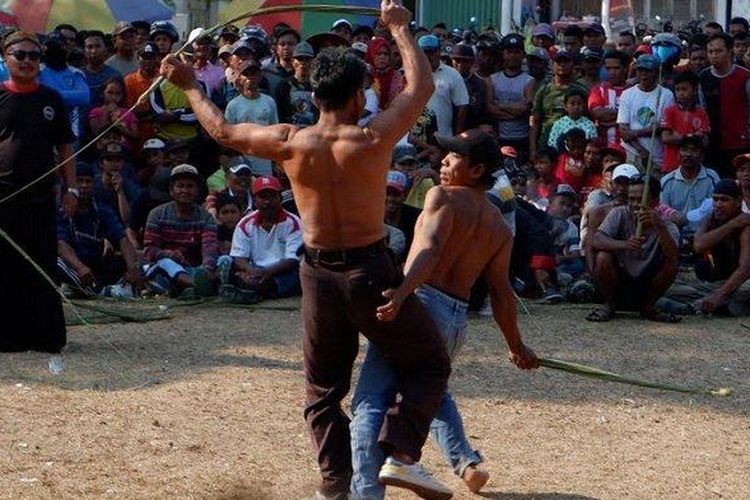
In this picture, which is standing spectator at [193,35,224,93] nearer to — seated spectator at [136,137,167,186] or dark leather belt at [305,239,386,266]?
seated spectator at [136,137,167,186]

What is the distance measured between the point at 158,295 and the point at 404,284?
20.2 ft

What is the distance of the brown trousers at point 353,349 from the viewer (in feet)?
17.7

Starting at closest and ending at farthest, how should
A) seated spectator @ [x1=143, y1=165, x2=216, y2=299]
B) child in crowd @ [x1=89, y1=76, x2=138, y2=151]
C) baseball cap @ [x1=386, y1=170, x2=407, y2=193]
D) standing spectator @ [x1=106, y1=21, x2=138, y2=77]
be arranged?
baseball cap @ [x1=386, y1=170, x2=407, y2=193] < seated spectator @ [x1=143, y1=165, x2=216, y2=299] < child in crowd @ [x1=89, y1=76, x2=138, y2=151] < standing spectator @ [x1=106, y1=21, x2=138, y2=77]

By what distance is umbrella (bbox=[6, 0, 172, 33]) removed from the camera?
15859 millimetres

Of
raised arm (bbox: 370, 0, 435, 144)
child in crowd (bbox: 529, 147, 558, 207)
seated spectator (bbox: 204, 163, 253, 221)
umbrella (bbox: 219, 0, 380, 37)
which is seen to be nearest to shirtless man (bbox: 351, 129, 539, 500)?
raised arm (bbox: 370, 0, 435, 144)

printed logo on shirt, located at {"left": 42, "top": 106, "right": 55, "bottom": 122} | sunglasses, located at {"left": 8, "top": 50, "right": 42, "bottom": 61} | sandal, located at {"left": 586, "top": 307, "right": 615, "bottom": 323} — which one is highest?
sunglasses, located at {"left": 8, "top": 50, "right": 42, "bottom": 61}

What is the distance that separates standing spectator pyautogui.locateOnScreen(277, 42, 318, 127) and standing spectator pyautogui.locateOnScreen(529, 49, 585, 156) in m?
2.02

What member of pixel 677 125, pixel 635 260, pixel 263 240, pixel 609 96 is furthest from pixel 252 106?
pixel 635 260

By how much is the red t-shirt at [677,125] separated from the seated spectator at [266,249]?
11.3 feet

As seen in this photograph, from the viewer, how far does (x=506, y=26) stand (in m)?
25.8

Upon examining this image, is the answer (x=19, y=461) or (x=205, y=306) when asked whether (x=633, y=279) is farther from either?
(x=19, y=461)

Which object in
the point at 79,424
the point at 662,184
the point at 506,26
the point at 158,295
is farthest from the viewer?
the point at 506,26

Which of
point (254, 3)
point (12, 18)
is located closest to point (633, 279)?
point (254, 3)

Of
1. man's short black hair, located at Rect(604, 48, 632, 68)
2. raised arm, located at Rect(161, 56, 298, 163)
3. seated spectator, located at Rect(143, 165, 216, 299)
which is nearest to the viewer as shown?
raised arm, located at Rect(161, 56, 298, 163)
